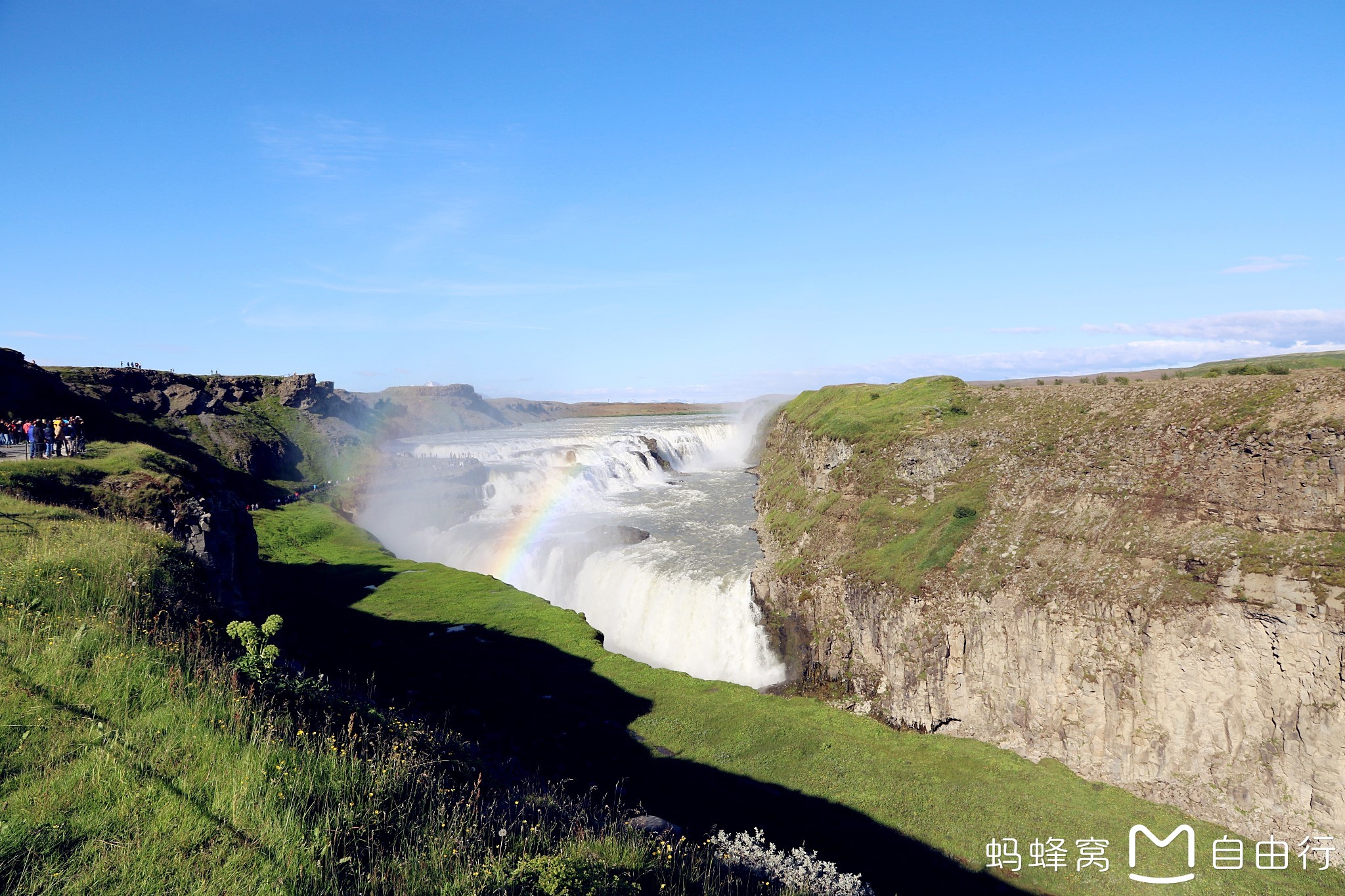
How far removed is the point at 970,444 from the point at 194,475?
3964 cm

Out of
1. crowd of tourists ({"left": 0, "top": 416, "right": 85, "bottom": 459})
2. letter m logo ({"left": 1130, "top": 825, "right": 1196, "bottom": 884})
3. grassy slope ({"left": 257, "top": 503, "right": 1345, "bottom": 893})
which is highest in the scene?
crowd of tourists ({"left": 0, "top": 416, "right": 85, "bottom": 459})

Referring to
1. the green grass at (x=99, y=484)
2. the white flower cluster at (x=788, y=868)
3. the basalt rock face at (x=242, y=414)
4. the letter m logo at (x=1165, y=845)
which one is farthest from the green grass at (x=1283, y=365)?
the basalt rock face at (x=242, y=414)

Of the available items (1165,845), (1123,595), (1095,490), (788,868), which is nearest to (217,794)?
(788,868)

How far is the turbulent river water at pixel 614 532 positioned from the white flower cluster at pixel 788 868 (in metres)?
22.4

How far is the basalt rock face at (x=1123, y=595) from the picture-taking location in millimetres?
19844

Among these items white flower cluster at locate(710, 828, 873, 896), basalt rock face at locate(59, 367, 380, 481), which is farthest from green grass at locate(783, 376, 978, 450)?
basalt rock face at locate(59, 367, 380, 481)

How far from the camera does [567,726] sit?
81.5 ft

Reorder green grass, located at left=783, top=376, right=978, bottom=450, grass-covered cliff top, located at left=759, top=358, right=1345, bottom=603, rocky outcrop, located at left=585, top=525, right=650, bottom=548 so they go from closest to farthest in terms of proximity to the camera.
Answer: grass-covered cliff top, located at left=759, top=358, right=1345, bottom=603, green grass, located at left=783, top=376, right=978, bottom=450, rocky outcrop, located at left=585, top=525, right=650, bottom=548

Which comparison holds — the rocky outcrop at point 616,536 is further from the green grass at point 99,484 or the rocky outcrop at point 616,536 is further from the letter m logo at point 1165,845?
the letter m logo at point 1165,845

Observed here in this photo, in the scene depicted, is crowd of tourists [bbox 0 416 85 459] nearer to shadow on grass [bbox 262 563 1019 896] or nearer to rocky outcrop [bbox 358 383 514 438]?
shadow on grass [bbox 262 563 1019 896]

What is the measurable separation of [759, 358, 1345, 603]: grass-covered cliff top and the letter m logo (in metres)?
7.45

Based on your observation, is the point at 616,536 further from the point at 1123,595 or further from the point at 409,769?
the point at 409,769

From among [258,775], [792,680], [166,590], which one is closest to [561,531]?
[792,680]

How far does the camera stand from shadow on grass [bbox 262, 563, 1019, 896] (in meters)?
19.2
